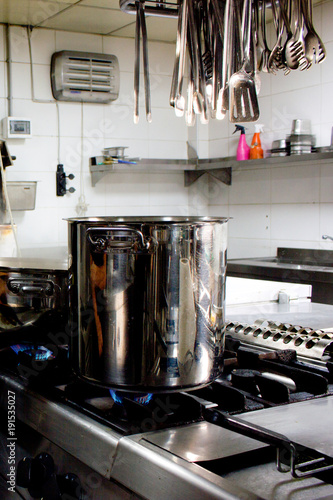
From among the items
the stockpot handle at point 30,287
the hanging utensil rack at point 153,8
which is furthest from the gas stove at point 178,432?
the hanging utensil rack at point 153,8

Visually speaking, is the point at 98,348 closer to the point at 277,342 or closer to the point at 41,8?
the point at 277,342

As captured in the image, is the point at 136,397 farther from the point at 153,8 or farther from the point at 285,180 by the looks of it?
the point at 285,180

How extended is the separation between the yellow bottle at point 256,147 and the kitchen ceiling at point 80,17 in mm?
902

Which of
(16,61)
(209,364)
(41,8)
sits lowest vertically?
(209,364)

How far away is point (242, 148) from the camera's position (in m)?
3.86

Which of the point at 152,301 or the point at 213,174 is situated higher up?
the point at 213,174

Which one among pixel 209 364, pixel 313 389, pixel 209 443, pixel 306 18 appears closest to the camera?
pixel 209 443

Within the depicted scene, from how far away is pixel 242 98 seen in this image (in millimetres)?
1153

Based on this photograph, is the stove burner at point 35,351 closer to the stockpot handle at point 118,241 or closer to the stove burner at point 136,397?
the stove burner at point 136,397

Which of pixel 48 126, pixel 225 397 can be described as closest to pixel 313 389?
pixel 225 397

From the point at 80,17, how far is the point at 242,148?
1363mm

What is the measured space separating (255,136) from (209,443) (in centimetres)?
→ 324

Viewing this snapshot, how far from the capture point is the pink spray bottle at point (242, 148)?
3840 mm

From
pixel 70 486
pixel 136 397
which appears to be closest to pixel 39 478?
pixel 70 486
